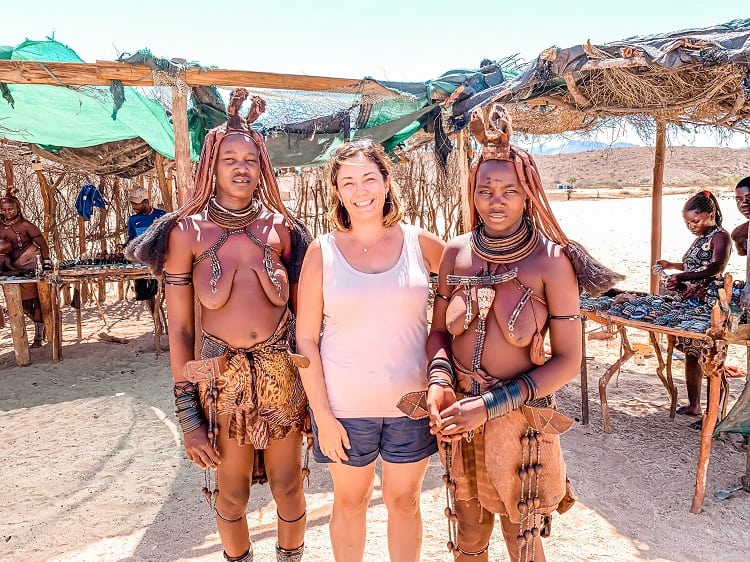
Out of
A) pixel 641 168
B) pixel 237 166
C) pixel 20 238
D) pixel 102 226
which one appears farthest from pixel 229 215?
pixel 641 168

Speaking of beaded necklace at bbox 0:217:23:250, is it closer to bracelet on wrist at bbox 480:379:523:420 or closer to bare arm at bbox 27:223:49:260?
bare arm at bbox 27:223:49:260

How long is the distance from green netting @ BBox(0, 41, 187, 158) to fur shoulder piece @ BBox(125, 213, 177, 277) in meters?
3.24

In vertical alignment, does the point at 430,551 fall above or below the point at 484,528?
below

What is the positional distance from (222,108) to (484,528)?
4.68 meters

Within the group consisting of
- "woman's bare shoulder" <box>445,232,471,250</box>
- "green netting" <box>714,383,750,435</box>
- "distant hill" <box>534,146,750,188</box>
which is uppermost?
"distant hill" <box>534,146,750,188</box>

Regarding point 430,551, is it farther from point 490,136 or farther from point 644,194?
point 644,194

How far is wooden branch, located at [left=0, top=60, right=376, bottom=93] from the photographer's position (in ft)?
13.8

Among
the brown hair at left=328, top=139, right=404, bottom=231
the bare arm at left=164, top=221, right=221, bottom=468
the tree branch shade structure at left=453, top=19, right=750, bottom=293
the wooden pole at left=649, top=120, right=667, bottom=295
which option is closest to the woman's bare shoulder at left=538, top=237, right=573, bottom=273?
the brown hair at left=328, top=139, right=404, bottom=231

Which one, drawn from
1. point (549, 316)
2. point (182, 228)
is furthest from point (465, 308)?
point (182, 228)

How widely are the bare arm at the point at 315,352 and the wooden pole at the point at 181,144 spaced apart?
233 centimetres

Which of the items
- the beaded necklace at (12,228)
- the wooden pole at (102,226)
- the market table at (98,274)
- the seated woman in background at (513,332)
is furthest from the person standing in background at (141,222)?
the seated woman in background at (513,332)

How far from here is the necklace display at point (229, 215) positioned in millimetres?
2248

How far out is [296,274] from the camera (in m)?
2.35

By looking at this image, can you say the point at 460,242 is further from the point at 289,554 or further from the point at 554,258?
the point at 289,554
